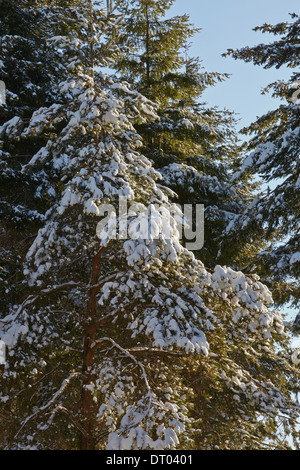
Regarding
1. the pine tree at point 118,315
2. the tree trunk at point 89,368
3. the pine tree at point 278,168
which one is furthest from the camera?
the pine tree at point 278,168

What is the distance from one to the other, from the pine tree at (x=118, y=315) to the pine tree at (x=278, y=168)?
2.39m

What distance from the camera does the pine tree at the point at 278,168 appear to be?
9.99 m

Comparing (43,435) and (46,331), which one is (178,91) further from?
(43,435)

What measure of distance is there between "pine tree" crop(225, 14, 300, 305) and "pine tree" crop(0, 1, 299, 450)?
2.39 m

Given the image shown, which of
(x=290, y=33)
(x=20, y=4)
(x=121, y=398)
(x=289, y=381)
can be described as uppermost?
(x=20, y=4)

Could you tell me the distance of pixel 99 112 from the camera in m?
6.90

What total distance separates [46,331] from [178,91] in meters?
9.46

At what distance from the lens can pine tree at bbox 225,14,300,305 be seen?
999 centimetres

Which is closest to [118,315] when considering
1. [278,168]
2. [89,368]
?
[89,368]

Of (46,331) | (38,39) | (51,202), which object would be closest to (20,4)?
(38,39)

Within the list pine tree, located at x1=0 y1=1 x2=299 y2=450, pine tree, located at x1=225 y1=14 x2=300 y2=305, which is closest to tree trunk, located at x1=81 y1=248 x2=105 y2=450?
pine tree, located at x1=0 y1=1 x2=299 y2=450

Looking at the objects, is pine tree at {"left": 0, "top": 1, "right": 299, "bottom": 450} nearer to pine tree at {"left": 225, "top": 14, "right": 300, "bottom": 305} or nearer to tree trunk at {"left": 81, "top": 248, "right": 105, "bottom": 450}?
tree trunk at {"left": 81, "top": 248, "right": 105, "bottom": 450}

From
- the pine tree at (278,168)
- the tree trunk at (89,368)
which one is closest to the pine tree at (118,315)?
the tree trunk at (89,368)

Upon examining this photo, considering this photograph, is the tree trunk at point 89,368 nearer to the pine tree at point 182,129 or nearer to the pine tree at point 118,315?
the pine tree at point 118,315
